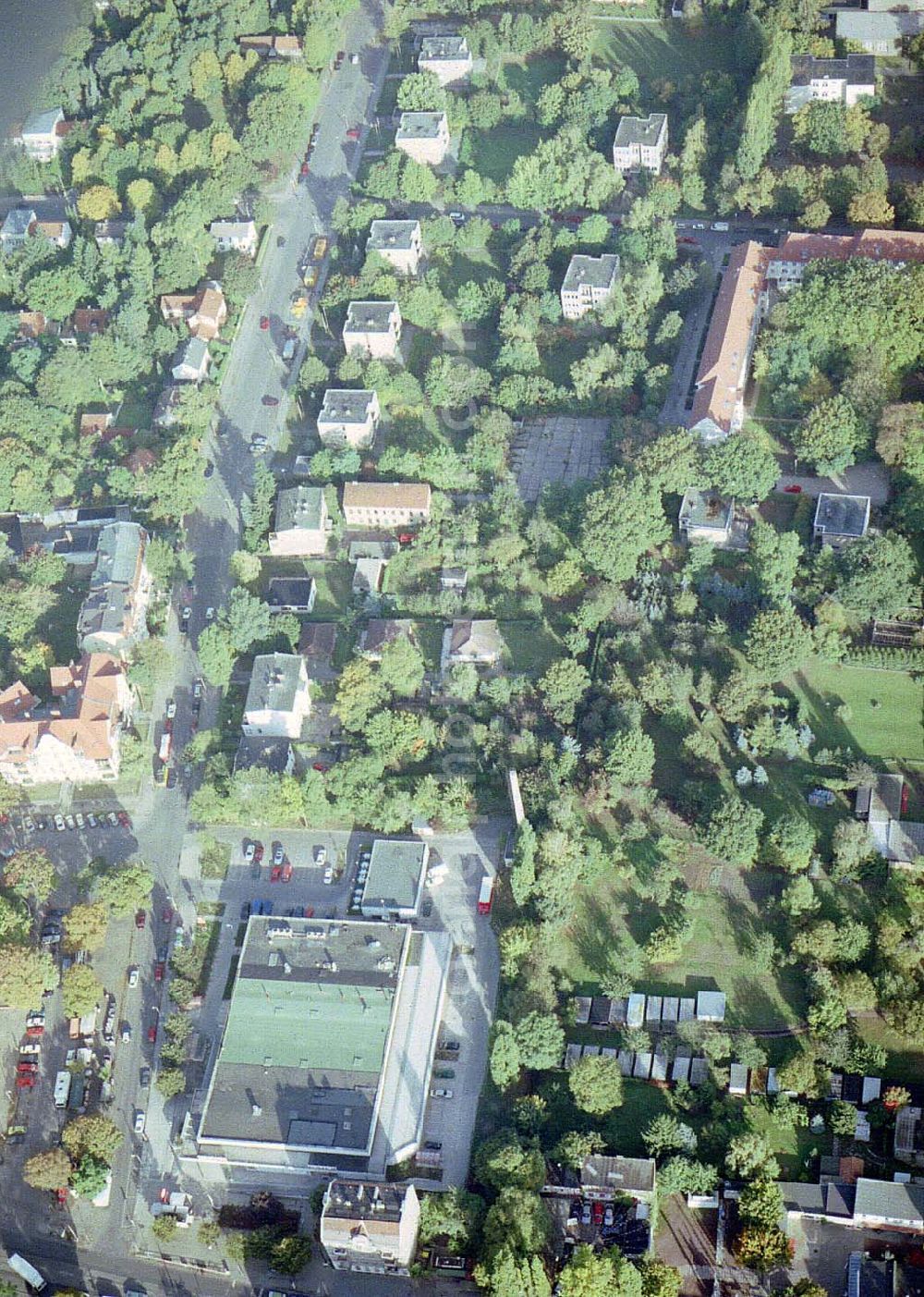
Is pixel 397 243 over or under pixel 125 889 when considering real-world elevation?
over

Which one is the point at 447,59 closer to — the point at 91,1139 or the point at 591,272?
the point at 591,272

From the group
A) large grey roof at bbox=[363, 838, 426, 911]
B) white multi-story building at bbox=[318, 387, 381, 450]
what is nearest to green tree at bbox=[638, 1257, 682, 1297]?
large grey roof at bbox=[363, 838, 426, 911]

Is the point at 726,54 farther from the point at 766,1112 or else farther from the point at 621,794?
the point at 766,1112

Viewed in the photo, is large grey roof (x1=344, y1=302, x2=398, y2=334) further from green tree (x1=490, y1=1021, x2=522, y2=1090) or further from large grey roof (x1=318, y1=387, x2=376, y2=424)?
green tree (x1=490, y1=1021, x2=522, y2=1090)

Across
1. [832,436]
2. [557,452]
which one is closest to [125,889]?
[557,452]

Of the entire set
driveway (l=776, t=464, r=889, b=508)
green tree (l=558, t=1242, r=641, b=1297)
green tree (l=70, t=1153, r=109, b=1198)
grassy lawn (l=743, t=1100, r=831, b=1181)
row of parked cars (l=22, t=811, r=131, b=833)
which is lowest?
green tree (l=558, t=1242, r=641, b=1297)

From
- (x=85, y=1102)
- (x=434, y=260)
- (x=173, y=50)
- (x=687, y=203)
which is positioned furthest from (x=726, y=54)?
(x=85, y=1102)

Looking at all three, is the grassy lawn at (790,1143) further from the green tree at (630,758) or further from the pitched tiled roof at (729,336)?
the pitched tiled roof at (729,336)

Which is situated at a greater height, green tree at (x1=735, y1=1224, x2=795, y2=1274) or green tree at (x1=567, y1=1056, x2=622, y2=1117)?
green tree at (x1=567, y1=1056, x2=622, y2=1117)
